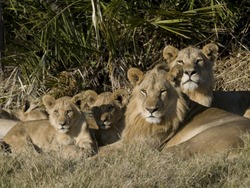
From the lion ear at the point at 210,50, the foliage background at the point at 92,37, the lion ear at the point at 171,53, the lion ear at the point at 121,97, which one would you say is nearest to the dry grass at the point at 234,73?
the foliage background at the point at 92,37

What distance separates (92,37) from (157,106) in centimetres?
333

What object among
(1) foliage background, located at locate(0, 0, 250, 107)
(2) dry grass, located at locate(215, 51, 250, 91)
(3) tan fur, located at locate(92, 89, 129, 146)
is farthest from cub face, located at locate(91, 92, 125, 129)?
(2) dry grass, located at locate(215, 51, 250, 91)

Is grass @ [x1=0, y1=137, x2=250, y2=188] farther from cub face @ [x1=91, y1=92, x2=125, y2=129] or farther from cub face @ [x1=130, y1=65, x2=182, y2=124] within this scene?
cub face @ [x1=91, y1=92, x2=125, y2=129]

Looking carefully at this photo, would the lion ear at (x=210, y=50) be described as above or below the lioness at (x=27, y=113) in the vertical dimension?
above

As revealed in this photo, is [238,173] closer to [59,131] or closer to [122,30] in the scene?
[59,131]

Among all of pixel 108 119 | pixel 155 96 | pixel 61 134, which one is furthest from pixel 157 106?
pixel 61 134

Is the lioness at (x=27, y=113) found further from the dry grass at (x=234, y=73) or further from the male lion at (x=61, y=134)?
the dry grass at (x=234, y=73)

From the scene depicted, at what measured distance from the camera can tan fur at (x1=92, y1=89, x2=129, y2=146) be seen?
340 inches

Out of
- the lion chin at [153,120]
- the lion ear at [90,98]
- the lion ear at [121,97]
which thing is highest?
the lion chin at [153,120]

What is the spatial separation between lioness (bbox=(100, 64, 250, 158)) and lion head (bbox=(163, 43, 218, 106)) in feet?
A: 1.83

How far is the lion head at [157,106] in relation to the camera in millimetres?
7992

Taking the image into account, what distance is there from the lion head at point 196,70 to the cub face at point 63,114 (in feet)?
3.96

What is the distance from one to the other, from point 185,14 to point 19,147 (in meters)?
3.16

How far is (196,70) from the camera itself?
29.8ft
